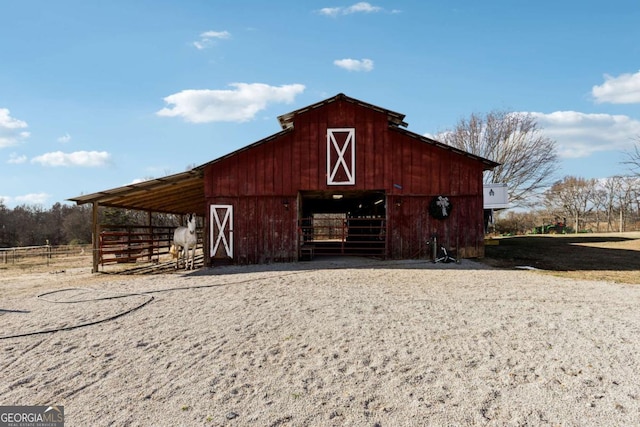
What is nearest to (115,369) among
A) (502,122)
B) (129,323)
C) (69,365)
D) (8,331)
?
(69,365)

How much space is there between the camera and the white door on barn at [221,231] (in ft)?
46.5

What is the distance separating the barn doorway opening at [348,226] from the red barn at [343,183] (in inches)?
23.1

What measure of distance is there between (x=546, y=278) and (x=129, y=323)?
10492 millimetres

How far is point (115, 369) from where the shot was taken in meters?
4.52

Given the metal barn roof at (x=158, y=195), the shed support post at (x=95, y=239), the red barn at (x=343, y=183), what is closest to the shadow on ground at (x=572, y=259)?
the red barn at (x=343, y=183)

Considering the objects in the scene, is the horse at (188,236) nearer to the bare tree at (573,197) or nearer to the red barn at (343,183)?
the red barn at (343,183)

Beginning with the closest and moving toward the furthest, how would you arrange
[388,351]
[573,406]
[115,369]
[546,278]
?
[573,406] → [115,369] → [388,351] → [546,278]

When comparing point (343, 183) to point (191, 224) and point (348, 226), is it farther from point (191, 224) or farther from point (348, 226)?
point (191, 224)

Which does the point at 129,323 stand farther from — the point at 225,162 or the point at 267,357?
the point at 225,162

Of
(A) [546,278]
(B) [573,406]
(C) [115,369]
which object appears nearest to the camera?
(B) [573,406]

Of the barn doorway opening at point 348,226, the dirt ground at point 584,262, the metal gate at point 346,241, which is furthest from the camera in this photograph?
the barn doorway opening at point 348,226

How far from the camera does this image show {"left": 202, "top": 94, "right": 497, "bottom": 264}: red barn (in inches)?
559
